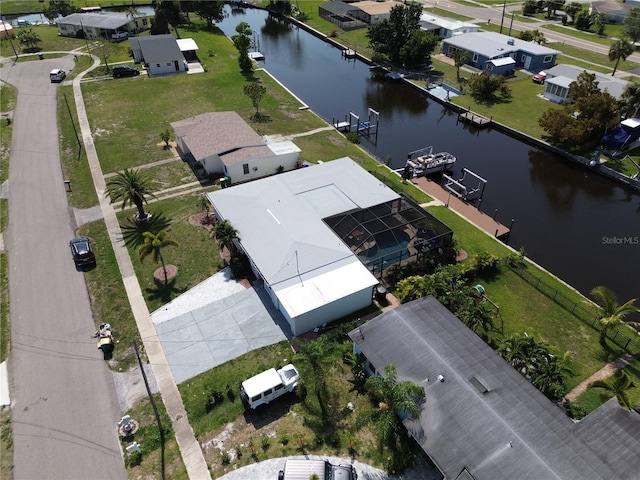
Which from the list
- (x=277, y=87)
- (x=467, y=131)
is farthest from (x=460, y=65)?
(x=277, y=87)

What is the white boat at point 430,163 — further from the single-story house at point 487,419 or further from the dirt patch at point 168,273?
the dirt patch at point 168,273

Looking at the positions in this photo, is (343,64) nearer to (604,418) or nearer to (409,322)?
(409,322)

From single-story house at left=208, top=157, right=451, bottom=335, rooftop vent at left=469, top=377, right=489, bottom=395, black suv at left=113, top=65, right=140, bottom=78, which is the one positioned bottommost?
rooftop vent at left=469, top=377, right=489, bottom=395

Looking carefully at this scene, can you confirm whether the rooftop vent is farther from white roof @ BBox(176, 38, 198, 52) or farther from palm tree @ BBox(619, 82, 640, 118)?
white roof @ BBox(176, 38, 198, 52)

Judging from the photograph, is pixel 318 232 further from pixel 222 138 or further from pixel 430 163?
pixel 430 163

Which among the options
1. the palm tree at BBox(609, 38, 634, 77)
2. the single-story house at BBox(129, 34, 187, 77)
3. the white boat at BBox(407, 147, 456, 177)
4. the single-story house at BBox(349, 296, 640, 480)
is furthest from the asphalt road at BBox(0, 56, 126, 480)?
the palm tree at BBox(609, 38, 634, 77)

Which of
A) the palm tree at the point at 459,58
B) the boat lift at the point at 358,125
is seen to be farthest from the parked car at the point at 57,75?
the palm tree at the point at 459,58
